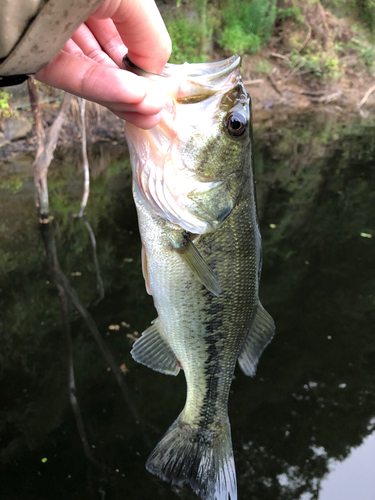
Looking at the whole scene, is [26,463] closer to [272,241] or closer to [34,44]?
[34,44]

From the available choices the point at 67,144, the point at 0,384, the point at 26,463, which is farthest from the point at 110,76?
the point at 67,144

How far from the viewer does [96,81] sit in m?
0.95

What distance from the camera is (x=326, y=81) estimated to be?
18.0m

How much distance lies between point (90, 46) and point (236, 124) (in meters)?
0.55

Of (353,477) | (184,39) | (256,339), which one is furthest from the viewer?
(184,39)

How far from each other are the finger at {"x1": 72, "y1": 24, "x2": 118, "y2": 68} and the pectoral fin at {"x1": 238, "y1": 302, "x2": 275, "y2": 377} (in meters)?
1.18

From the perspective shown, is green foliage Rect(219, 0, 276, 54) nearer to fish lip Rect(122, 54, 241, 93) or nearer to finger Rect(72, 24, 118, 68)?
fish lip Rect(122, 54, 241, 93)

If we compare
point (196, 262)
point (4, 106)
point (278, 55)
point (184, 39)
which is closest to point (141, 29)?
point (196, 262)

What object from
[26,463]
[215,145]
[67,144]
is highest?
[67,144]

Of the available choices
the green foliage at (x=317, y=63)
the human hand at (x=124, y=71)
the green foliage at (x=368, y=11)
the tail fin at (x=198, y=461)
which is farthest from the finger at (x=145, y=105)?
the green foliage at (x=368, y=11)

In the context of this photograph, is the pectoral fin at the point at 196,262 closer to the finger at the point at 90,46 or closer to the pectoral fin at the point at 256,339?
the pectoral fin at the point at 256,339

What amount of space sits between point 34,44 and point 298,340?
4.41 m

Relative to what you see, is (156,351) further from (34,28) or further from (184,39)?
(184,39)

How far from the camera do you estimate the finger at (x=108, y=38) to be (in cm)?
118
